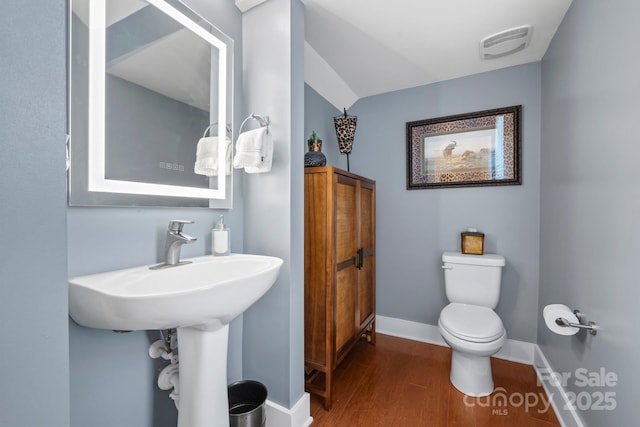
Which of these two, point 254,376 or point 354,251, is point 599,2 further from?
point 254,376

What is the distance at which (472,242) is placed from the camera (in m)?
2.01

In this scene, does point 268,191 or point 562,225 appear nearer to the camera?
point 268,191

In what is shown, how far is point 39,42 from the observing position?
477 millimetres

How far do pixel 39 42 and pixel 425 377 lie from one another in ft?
7.53

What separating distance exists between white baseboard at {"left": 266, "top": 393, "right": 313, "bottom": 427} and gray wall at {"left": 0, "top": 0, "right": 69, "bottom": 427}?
1.06 metres

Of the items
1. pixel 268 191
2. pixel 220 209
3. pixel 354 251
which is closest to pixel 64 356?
pixel 220 209

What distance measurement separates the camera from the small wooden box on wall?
199cm

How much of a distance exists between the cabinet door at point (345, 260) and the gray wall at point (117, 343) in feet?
2.55

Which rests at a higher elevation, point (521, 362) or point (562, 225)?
point (562, 225)

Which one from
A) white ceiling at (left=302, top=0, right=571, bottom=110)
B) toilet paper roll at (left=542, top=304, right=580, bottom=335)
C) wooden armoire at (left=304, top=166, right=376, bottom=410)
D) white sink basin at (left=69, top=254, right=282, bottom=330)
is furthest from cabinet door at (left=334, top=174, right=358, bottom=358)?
toilet paper roll at (left=542, top=304, right=580, bottom=335)

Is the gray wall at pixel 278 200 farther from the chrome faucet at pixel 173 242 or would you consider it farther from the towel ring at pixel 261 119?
the chrome faucet at pixel 173 242

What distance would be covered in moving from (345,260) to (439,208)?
1051 mm

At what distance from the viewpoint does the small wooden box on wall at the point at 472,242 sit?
6.51ft

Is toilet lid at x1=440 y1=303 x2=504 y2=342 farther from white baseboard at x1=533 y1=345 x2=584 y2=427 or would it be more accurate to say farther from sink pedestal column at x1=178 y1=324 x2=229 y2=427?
sink pedestal column at x1=178 y1=324 x2=229 y2=427
